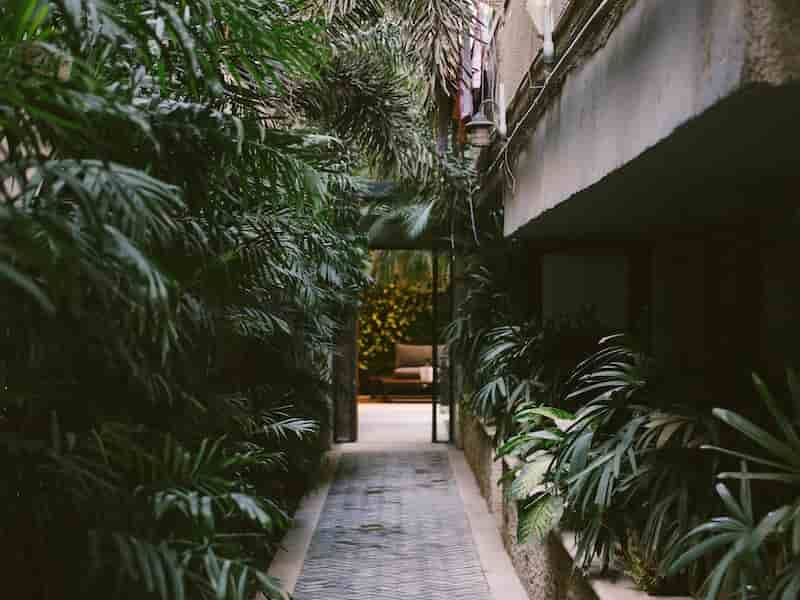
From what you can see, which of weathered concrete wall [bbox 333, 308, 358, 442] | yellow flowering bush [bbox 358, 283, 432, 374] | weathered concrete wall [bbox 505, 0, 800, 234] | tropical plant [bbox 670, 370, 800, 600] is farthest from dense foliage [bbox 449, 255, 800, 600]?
yellow flowering bush [bbox 358, 283, 432, 374]

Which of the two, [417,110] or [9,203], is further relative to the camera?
[417,110]

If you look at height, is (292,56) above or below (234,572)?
above

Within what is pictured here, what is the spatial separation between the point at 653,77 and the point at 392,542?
521 centimetres

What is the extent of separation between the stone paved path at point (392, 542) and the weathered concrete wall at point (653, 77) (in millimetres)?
2676

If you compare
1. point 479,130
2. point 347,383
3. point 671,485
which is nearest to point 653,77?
point 671,485

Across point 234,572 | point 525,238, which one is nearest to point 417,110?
point 525,238

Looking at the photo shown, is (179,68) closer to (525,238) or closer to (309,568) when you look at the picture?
(309,568)

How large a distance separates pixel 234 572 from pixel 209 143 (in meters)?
1.43

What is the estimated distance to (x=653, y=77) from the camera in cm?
331

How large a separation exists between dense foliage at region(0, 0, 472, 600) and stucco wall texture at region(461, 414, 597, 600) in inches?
66.0

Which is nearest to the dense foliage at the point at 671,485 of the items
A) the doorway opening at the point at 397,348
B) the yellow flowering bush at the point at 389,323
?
the doorway opening at the point at 397,348

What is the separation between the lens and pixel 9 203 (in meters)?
1.94

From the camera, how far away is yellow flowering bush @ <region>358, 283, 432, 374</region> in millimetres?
20656

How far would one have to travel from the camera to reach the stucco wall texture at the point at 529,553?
4.68 meters
